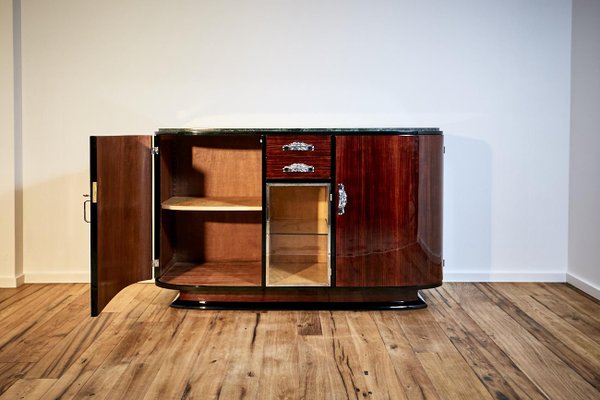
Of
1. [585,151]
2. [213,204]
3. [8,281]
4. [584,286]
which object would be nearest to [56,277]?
[8,281]

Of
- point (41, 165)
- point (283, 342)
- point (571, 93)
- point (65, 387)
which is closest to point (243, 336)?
point (283, 342)

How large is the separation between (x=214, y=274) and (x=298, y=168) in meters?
0.68

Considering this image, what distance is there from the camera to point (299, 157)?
108 inches

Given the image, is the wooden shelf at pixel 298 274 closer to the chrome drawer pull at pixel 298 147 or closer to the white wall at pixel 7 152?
the chrome drawer pull at pixel 298 147

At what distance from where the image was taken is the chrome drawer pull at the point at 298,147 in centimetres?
273

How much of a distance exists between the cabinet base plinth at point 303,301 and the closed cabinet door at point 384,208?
4.1 inches

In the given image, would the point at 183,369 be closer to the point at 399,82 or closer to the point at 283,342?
the point at 283,342

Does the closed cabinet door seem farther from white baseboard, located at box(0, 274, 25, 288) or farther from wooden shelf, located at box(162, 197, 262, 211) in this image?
white baseboard, located at box(0, 274, 25, 288)

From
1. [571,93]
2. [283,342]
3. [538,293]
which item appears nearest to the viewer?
[283,342]

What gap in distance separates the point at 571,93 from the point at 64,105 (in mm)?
2841

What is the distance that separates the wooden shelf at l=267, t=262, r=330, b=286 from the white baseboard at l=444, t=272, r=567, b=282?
0.93 meters

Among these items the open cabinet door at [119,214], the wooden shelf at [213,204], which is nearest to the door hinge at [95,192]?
the open cabinet door at [119,214]

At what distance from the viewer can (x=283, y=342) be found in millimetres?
2338

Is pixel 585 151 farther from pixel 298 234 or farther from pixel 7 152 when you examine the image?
pixel 7 152
